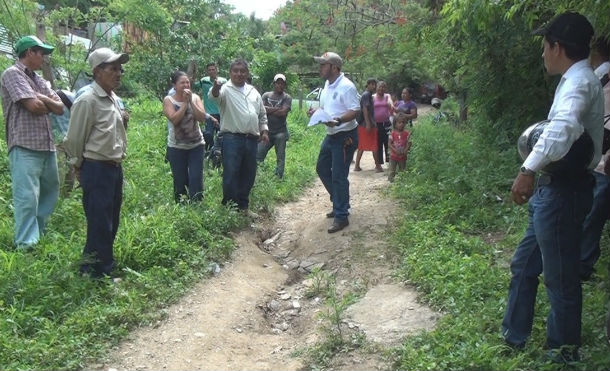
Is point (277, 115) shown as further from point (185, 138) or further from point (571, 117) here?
point (571, 117)

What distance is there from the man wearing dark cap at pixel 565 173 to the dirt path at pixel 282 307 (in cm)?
103

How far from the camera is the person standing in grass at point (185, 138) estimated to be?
6.13 meters

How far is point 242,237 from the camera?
20.3 ft

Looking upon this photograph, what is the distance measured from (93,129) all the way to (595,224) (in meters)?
3.88

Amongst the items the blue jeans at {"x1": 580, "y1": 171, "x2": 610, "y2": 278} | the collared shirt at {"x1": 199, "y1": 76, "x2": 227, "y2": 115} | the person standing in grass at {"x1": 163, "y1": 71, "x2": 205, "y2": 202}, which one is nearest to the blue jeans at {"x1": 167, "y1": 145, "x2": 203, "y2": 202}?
the person standing in grass at {"x1": 163, "y1": 71, "x2": 205, "y2": 202}

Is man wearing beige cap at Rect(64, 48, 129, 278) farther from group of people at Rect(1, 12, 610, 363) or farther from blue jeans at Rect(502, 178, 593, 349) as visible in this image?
blue jeans at Rect(502, 178, 593, 349)

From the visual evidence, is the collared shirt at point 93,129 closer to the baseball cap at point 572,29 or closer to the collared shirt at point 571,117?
the collared shirt at point 571,117

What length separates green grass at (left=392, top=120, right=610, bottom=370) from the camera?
10.7ft

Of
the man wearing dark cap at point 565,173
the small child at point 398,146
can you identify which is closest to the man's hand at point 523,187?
the man wearing dark cap at point 565,173

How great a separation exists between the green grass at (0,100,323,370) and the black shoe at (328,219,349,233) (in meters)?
1.03

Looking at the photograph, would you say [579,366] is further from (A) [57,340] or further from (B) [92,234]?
(B) [92,234]

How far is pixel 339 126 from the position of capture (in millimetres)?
6133

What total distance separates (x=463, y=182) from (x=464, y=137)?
391 centimetres

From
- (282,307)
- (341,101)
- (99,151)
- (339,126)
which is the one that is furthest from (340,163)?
(99,151)
